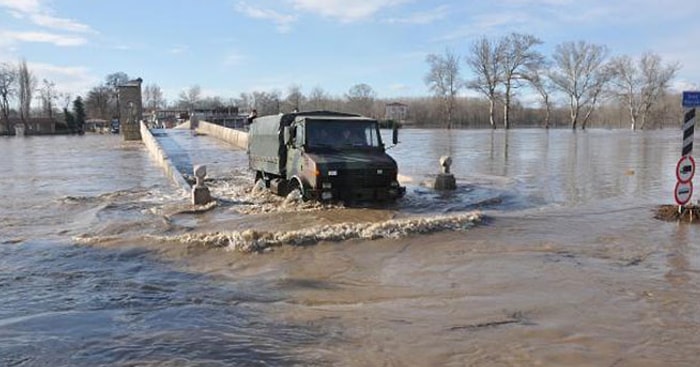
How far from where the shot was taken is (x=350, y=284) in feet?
24.5

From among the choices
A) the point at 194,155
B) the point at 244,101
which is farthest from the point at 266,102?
the point at 194,155

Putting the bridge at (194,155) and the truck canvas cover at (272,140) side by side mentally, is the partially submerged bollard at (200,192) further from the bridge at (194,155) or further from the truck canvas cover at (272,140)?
the bridge at (194,155)

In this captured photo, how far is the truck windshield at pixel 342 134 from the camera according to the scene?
46.8 ft

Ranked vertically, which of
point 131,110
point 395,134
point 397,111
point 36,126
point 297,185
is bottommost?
point 297,185

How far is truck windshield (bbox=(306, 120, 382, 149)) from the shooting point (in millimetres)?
14274

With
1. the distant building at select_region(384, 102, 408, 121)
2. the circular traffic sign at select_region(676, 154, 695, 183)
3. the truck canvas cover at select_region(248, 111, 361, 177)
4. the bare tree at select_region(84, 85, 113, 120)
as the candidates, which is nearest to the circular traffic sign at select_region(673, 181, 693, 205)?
the circular traffic sign at select_region(676, 154, 695, 183)

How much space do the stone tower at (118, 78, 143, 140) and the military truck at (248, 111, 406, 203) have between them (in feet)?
140

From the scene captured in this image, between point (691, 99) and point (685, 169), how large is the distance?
1.31m

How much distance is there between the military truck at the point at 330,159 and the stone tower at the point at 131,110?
42539 mm

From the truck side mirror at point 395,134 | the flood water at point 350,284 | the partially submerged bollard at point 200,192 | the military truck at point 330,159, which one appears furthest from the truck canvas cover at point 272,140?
the partially submerged bollard at point 200,192

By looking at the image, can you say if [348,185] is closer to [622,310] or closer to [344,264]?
[344,264]

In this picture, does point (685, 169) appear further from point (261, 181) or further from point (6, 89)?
point (6, 89)

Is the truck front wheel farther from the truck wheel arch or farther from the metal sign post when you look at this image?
the metal sign post

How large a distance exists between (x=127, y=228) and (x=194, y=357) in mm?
7140
